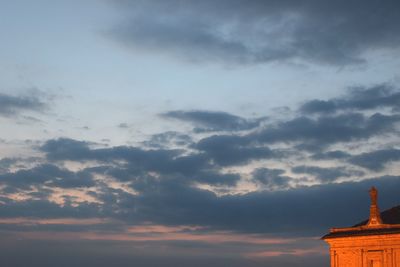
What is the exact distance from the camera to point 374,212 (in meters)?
57.9

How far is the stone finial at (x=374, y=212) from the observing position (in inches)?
2266

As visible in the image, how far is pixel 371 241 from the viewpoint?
56.8m

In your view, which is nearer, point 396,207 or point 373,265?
point 373,265

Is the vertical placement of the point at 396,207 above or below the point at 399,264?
above

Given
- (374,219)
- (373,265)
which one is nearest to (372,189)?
(374,219)

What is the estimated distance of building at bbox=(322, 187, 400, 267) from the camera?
5569 cm

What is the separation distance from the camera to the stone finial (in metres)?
57.6

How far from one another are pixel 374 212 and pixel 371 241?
8.46 ft

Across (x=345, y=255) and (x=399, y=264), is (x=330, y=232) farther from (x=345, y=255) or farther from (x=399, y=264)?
(x=399, y=264)

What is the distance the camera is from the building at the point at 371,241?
5569cm

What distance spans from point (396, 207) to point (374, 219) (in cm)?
396

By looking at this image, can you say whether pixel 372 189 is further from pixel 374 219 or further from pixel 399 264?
pixel 399 264

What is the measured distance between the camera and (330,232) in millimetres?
60906

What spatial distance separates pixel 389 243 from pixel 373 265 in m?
2.43
